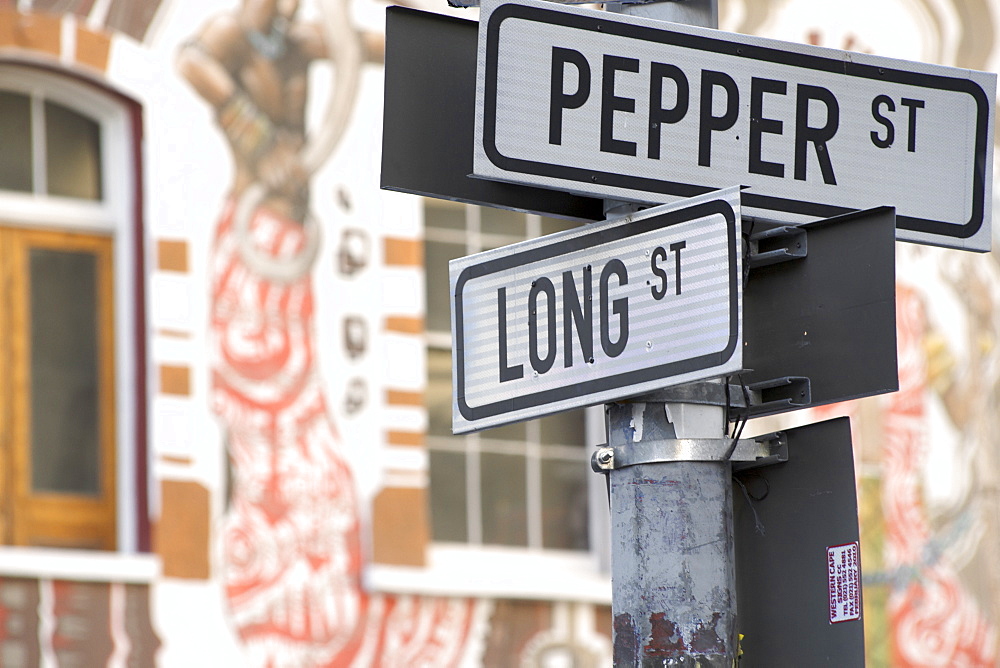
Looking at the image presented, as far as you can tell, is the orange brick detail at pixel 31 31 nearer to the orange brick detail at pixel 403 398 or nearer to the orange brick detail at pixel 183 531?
the orange brick detail at pixel 183 531

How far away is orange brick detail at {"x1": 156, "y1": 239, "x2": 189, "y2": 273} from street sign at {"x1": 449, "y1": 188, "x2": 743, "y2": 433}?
5.24 m

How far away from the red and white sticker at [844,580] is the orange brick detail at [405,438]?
577 centimetres

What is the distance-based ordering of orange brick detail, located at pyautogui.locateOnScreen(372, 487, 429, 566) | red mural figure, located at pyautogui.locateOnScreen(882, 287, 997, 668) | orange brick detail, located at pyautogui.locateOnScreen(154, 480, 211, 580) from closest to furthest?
orange brick detail, located at pyautogui.locateOnScreen(154, 480, 211, 580) → orange brick detail, located at pyautogui.locateOnScreen(372, 487, 429, 566) → red mural figure, located at pyautogui.locateOnScreen(882, 287, 997, 668)

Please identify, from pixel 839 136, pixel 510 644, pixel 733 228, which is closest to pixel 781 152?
pixel 839 136

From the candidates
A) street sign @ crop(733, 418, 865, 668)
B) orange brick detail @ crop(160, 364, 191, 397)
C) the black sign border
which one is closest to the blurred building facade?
orange brick detail @ crop(160, 364, 191, 397)

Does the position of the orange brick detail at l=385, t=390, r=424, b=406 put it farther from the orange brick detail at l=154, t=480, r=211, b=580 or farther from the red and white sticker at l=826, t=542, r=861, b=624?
the red and white sticker at l=826, t=542, r=861, b=624

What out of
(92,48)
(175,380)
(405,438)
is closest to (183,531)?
(175,380)

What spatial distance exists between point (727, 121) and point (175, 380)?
5.50m

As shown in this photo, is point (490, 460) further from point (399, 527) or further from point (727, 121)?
point (727, 121)

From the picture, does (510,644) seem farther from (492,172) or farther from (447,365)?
(492,172)

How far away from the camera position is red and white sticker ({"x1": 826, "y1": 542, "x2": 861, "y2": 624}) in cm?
323

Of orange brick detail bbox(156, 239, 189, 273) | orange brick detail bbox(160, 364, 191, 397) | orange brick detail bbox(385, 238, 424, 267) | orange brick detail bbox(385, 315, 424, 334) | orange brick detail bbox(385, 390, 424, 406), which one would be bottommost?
orange brick detail bbox(385, 390, 424, 406)

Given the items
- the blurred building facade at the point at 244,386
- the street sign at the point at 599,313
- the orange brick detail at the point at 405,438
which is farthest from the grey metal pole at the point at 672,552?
the orange brick detail at the point at 405,438

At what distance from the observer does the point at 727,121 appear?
10.9 ft
